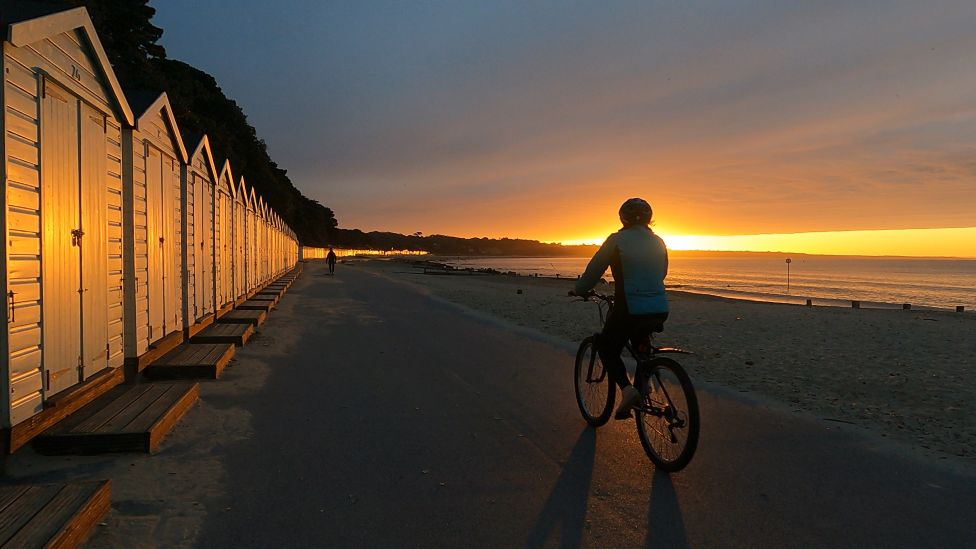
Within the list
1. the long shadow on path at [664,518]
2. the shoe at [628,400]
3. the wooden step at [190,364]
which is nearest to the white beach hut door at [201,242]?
the wooden step at [190,364]

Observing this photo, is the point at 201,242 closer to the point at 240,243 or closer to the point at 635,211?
the point at 240,243

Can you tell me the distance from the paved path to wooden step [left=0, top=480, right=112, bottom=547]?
1.94 ft

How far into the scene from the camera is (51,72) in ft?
14.8

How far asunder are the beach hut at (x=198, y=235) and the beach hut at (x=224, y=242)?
1.29 ft

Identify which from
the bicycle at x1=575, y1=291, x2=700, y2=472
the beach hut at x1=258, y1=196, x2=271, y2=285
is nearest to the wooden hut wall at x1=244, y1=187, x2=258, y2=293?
the beach hut at x1=258, y1=196, x2=271, y2=285

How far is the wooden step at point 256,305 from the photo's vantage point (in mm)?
13570

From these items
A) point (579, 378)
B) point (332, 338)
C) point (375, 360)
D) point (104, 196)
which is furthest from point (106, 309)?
point (332, 338)

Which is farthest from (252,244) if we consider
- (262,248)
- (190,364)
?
(190,364)

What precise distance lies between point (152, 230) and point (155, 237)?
187 mm

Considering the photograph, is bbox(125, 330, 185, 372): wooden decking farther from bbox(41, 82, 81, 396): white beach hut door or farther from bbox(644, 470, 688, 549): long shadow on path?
bbox(644, 470, 688, 549): long shadow on path

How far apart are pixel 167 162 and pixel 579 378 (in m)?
6.62

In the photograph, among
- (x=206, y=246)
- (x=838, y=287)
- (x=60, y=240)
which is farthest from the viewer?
(x=838, y=287)

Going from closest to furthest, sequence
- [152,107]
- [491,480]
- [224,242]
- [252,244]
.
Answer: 1. [491,480]
2. [152,107]
3. [224,242]
4. [252,244]

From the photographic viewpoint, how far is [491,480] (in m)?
4.00
